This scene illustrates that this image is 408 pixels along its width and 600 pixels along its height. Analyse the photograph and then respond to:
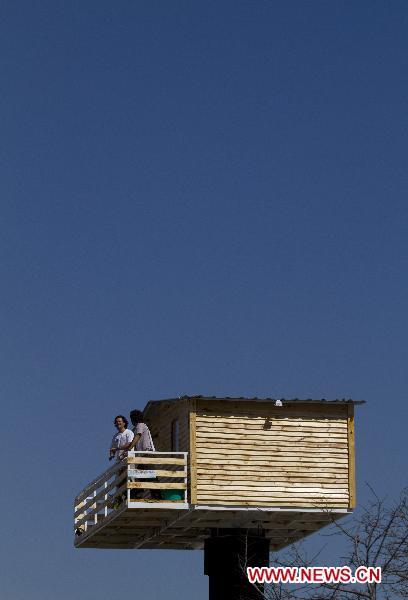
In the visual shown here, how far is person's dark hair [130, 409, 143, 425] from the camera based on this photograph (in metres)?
47.5

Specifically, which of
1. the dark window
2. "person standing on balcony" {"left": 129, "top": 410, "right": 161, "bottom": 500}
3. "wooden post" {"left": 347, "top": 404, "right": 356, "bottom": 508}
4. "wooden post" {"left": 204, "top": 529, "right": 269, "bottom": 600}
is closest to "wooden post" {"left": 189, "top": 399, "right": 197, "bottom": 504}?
"person standing on balcony" {"left": 129, "top": 410, "right": 161, "bottom": 500}

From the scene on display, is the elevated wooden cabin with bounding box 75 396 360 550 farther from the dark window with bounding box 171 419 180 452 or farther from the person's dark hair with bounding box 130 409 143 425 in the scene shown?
the person's dark hair with bounding box 130 409 143 425

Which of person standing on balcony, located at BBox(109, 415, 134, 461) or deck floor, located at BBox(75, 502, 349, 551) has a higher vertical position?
person standing on balcony, located at BBox(109, 415, 134, 461)

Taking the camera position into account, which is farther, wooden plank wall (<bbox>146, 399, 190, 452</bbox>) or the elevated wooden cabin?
wooden plank wall (<bbox>146, 399, 190, 452</bbox>)

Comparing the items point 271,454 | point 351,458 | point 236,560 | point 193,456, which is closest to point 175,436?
point 193,456

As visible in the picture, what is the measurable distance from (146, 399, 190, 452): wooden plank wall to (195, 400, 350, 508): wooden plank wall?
0.53 metres

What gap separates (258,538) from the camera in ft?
165

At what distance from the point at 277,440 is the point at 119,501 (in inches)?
202

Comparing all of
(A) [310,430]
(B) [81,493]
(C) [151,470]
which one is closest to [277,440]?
(A) [310,430]

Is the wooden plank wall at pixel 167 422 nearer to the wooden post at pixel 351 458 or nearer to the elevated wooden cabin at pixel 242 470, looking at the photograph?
the elevated wooden cabin at pixel 242 470

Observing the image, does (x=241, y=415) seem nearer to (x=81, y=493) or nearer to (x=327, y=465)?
(x=327, y=465)

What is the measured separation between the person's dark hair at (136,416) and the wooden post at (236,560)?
5410 mm

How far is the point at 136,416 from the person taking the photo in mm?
47594

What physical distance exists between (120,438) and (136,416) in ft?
3.26
